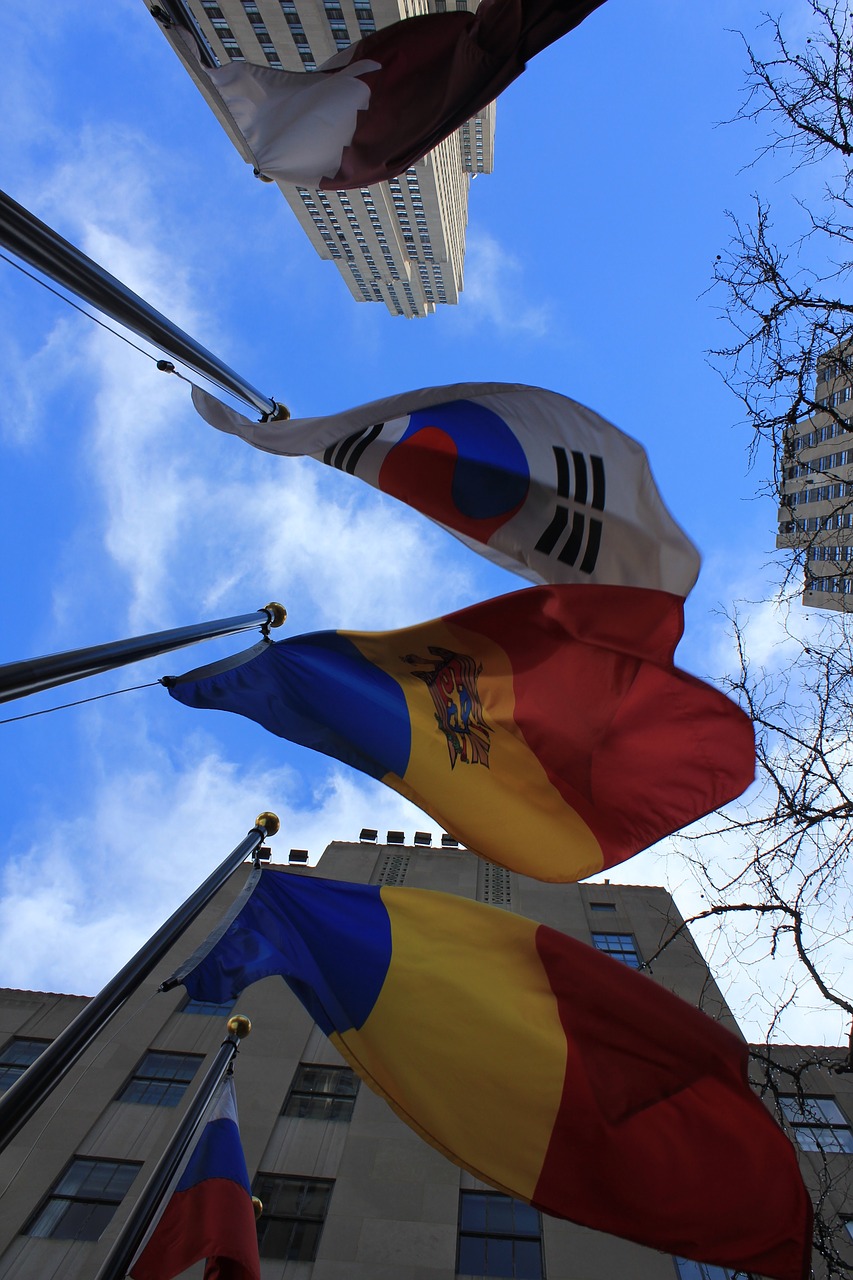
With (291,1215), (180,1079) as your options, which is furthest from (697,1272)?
(180,1079)

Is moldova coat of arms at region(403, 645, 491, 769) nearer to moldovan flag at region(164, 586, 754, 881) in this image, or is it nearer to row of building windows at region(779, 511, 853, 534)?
moldovan flag at region(164, 586, 754, 881)

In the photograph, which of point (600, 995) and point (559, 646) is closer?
point (600, 995)

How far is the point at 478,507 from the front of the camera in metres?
7.51

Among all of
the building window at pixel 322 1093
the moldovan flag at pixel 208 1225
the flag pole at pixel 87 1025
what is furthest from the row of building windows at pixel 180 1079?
the flag pole at pixel 87 1025

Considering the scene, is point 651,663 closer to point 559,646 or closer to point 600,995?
point 559,646

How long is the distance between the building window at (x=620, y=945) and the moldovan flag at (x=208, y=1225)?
39.8ft

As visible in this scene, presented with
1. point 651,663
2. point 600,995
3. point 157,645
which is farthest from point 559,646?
point 157,645

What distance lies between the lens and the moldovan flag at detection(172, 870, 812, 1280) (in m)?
5.68

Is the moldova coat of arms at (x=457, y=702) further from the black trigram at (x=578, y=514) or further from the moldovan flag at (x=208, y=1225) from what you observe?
the moldovan flag at (x=208, y=1225)

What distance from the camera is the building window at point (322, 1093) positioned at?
14.0 metres

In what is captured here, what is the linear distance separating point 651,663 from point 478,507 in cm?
211

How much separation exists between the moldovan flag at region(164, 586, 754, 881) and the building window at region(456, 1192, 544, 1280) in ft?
24.1

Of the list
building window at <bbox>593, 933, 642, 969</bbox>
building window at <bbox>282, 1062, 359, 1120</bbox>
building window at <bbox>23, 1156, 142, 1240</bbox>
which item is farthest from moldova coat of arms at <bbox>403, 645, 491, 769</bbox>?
building window at <bbox>593, 933, 642, 969</bbox>

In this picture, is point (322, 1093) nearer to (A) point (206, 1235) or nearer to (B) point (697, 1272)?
(B) point (697, 1272)
